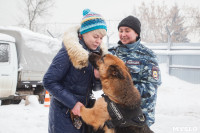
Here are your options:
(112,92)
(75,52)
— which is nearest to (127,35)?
(112,92)

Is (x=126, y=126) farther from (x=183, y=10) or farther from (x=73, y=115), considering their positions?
(x=183, y=10)

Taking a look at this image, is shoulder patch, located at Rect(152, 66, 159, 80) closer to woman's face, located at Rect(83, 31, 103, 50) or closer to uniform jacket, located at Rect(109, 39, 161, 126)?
uniform jacket, located at Rect(109, 39, 161, 126)

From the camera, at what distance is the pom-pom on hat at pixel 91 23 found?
1984mm

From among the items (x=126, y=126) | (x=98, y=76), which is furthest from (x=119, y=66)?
(x=126, y=126)

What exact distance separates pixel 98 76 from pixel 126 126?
659mm

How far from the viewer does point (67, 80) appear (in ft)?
6.33

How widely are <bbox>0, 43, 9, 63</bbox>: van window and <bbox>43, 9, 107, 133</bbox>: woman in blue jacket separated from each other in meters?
5.50

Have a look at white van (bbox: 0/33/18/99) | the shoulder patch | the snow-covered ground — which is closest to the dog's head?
the shoulder patch

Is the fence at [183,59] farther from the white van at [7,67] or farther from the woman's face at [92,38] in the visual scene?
the woman's face at [92,38]

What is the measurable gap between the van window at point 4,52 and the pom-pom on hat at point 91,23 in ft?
18.3

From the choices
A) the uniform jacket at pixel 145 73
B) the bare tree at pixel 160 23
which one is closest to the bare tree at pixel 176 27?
the bare tree at pixel 160 23

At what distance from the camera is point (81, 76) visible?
192 cm

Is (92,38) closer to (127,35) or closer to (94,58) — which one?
(94,58)

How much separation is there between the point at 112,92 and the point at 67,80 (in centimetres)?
62
